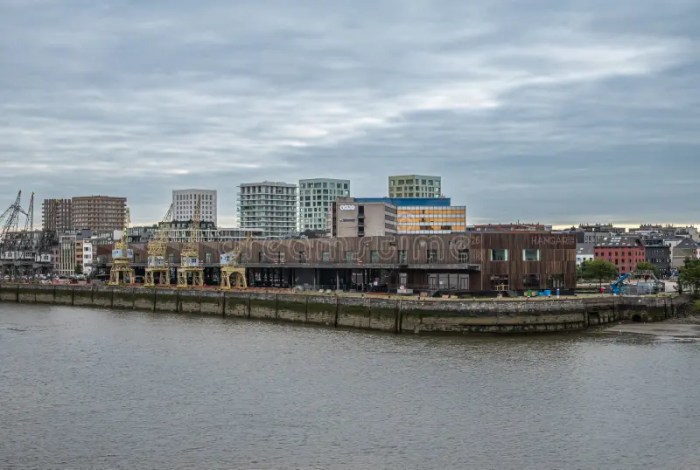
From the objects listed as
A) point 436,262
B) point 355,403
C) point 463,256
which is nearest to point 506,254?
point 463,256

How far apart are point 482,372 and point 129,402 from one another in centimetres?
2364

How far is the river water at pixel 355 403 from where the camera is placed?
41.0m

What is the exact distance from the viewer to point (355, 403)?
51.1 meters

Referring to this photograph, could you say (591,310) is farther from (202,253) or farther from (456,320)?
(202,253)

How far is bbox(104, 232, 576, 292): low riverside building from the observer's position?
103m

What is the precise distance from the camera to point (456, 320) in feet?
267

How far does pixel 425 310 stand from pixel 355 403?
107 feet

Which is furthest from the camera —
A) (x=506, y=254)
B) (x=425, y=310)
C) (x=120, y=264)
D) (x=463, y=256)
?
(x=120, y=264)

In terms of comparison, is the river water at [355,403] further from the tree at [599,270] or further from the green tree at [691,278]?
the tree at [599,270]

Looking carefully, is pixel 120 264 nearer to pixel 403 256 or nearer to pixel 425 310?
pixel 403 256

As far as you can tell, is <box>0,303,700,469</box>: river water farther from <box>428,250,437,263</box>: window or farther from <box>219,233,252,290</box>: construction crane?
<box>219,233,252,290</box>: construction crane

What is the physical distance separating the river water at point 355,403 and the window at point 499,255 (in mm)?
23277

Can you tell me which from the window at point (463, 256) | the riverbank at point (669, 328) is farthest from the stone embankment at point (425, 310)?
the window at point (463, 256)

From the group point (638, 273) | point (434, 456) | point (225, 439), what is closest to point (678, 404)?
point (434, 456)
